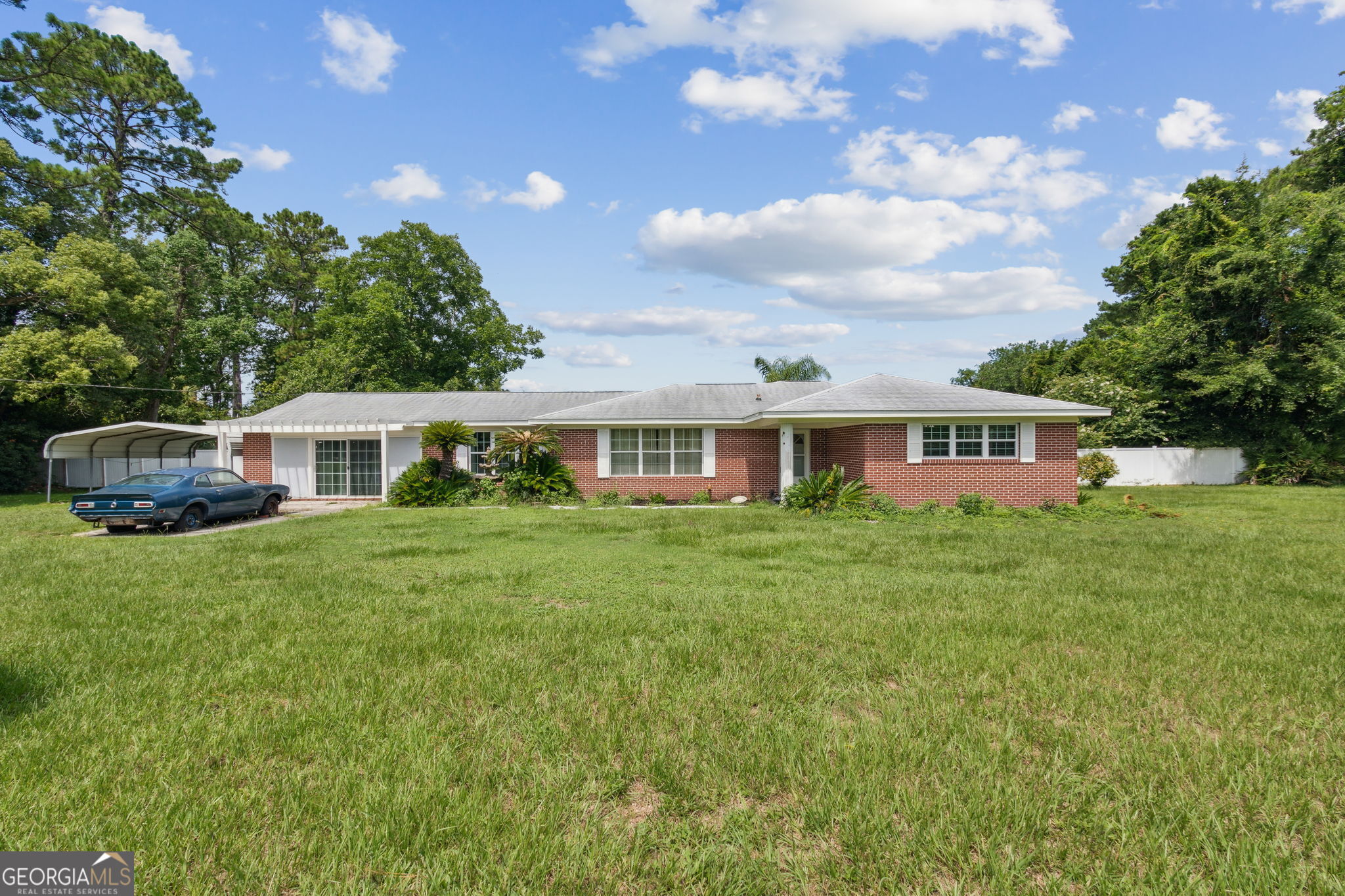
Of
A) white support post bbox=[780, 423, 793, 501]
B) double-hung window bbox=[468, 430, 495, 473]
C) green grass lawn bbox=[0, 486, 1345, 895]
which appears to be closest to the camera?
green grass lawn bbox=[0, 486, 1345, 895]

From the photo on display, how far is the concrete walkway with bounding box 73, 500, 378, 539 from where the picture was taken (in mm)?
13148

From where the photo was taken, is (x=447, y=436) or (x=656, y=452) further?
(x=656, y=452)

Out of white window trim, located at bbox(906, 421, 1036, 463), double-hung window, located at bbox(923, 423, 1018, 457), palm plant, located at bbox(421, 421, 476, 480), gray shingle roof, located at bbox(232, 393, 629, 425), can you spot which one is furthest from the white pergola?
double-hung window, located at bbox(923, 423, 1018, 457)

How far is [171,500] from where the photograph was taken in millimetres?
13555

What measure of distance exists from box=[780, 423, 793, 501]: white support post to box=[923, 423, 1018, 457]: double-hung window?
3.62 meters

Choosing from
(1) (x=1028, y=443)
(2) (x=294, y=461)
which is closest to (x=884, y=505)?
(1) (x=1028, y=443)

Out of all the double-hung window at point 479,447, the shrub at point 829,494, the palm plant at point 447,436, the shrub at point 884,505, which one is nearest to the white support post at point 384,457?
the palm plant at point 447,436

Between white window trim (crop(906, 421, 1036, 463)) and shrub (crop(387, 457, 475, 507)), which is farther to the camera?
shrub (crop(387, 457, 475, 507))

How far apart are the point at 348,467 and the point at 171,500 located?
9233mm

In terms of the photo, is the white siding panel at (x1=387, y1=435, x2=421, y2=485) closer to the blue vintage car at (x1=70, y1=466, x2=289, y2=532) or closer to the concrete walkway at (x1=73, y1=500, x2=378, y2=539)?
the concrete walkway at (x1=73, y1=500, x2=378, y2=539)

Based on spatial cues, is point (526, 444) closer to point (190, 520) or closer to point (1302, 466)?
point (190, 520)

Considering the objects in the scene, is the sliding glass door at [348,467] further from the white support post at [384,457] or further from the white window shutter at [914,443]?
the white window shutter at [914,443]

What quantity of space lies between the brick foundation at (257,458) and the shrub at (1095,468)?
29.6 meters

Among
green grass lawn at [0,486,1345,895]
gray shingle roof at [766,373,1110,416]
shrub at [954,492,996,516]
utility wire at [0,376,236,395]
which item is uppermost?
utility wire at [0,376,236,395]
